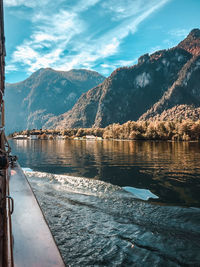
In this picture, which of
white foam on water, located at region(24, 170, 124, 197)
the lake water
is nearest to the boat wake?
the lake water

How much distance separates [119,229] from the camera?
7.96m

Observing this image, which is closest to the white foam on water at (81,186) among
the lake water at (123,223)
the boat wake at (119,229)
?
the lake water at (123,223)

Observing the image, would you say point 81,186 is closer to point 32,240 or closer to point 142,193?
point 142,193

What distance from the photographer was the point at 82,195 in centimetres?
1238

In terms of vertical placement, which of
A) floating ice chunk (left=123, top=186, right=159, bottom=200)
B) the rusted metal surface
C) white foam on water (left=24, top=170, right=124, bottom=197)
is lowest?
floating ice chunk (left=123, top=186, right=159, bottom=200)

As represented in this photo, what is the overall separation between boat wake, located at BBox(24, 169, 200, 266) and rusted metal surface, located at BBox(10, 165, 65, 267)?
5.98 ft

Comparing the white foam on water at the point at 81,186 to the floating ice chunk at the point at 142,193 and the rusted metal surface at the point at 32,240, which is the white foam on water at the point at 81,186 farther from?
the rusted metal surface at the point at 32,240

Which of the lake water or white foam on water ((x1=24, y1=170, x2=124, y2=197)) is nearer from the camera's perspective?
the lake water

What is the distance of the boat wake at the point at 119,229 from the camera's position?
6242 mm

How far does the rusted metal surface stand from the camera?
3586 mm

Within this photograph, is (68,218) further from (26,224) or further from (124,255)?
(26,224)

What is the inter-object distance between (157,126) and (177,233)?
108 m

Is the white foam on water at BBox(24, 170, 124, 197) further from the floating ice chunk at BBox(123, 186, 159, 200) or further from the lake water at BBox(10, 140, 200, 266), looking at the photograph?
the floating ice chunk at BBox(123, 186, 159, 200)

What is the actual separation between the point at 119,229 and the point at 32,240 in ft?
15.1
